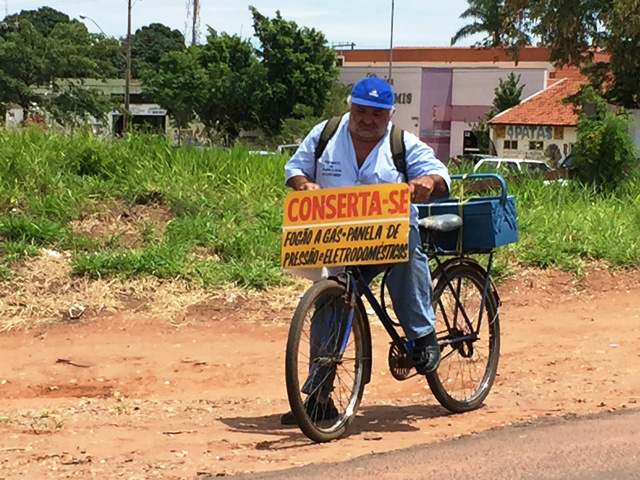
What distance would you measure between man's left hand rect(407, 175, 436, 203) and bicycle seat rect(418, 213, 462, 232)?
0.82ft

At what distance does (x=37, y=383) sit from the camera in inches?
255

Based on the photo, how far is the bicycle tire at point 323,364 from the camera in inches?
174

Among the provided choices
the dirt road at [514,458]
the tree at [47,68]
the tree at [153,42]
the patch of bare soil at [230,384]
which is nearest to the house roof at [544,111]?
the tree at [47,68]

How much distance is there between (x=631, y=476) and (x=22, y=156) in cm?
716

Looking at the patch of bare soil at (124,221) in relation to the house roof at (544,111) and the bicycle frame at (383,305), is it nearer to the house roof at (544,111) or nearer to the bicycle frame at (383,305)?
the bicycle frame at (383,305)

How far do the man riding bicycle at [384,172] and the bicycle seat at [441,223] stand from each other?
186mm

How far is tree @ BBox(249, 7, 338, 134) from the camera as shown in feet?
166

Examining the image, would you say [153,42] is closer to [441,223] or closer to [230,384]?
[230,384]

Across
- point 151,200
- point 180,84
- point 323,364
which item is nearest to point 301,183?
point 323,364

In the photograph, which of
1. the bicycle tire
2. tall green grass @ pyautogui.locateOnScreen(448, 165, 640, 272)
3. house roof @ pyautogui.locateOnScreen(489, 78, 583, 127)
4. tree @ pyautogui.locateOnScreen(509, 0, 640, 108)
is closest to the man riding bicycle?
the bicycle tire

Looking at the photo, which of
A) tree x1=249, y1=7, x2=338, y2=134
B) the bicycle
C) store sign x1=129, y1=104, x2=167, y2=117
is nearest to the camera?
the bicycle

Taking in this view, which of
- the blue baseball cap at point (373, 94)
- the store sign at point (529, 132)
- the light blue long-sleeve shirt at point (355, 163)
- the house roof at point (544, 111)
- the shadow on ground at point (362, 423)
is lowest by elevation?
the shadow on ground at point (362, 423)

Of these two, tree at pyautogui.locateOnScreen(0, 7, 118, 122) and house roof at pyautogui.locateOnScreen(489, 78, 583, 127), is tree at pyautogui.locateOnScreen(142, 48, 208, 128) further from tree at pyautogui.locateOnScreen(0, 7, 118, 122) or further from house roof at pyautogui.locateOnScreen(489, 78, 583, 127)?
house roof at pyautogui.locateOnScreen(489, 78, 583, 127)

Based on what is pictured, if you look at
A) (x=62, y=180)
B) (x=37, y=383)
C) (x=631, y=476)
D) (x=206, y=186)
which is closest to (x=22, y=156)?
(x=62, y=180)
